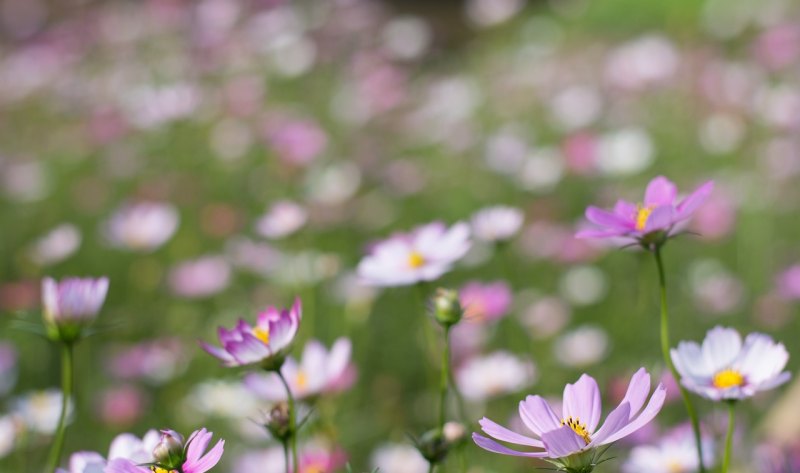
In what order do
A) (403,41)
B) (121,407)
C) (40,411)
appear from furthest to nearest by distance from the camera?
(403,41) < (121,407) < (40,411)

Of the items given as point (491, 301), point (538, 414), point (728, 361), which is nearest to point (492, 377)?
point (491, 301)

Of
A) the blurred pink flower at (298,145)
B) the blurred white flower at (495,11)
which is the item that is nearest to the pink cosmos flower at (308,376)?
the blurred pink flower at (298,145)

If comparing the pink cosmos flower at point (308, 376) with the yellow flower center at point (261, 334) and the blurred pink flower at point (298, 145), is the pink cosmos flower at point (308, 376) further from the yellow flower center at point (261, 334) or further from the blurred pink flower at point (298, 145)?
the blurred pink flower at point (298, 145)

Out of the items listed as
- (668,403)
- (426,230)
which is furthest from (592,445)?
(668,403)

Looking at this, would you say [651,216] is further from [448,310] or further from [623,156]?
[623,156]

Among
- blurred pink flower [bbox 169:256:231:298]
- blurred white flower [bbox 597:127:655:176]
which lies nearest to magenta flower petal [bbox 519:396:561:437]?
blurred pink flower [bbox 169:256:231:298]
